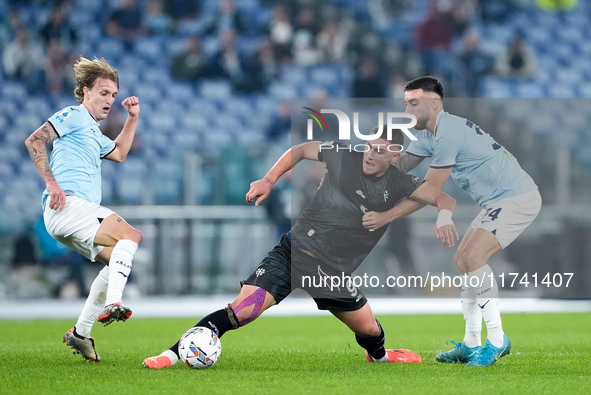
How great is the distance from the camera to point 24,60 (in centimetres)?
1536

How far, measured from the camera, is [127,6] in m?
15.8

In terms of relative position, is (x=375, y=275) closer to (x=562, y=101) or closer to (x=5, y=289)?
(x=562, y=101)

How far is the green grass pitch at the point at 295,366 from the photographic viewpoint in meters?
4.41

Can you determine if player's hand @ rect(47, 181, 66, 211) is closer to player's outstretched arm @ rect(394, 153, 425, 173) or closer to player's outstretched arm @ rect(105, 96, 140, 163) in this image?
player's outstretched arm @ rect(105, 96, 140, 163)

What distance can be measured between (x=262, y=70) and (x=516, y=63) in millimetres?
4817

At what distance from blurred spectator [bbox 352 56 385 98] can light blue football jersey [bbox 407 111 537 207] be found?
8687 mm

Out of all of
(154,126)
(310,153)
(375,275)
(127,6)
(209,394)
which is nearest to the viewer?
(209,394)

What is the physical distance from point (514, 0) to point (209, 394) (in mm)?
14370

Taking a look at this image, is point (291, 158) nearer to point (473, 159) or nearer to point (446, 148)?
point (446, 148)

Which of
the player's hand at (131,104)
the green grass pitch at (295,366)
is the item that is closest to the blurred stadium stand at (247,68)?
the green grass pitch at (295,366)

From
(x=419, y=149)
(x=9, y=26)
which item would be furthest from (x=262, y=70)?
(x=419, y=149)

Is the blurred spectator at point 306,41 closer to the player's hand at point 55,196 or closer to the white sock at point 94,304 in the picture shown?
the white sock at point 94,304

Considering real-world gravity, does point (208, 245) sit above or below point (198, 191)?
below

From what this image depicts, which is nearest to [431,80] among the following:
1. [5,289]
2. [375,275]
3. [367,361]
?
[375,275]
